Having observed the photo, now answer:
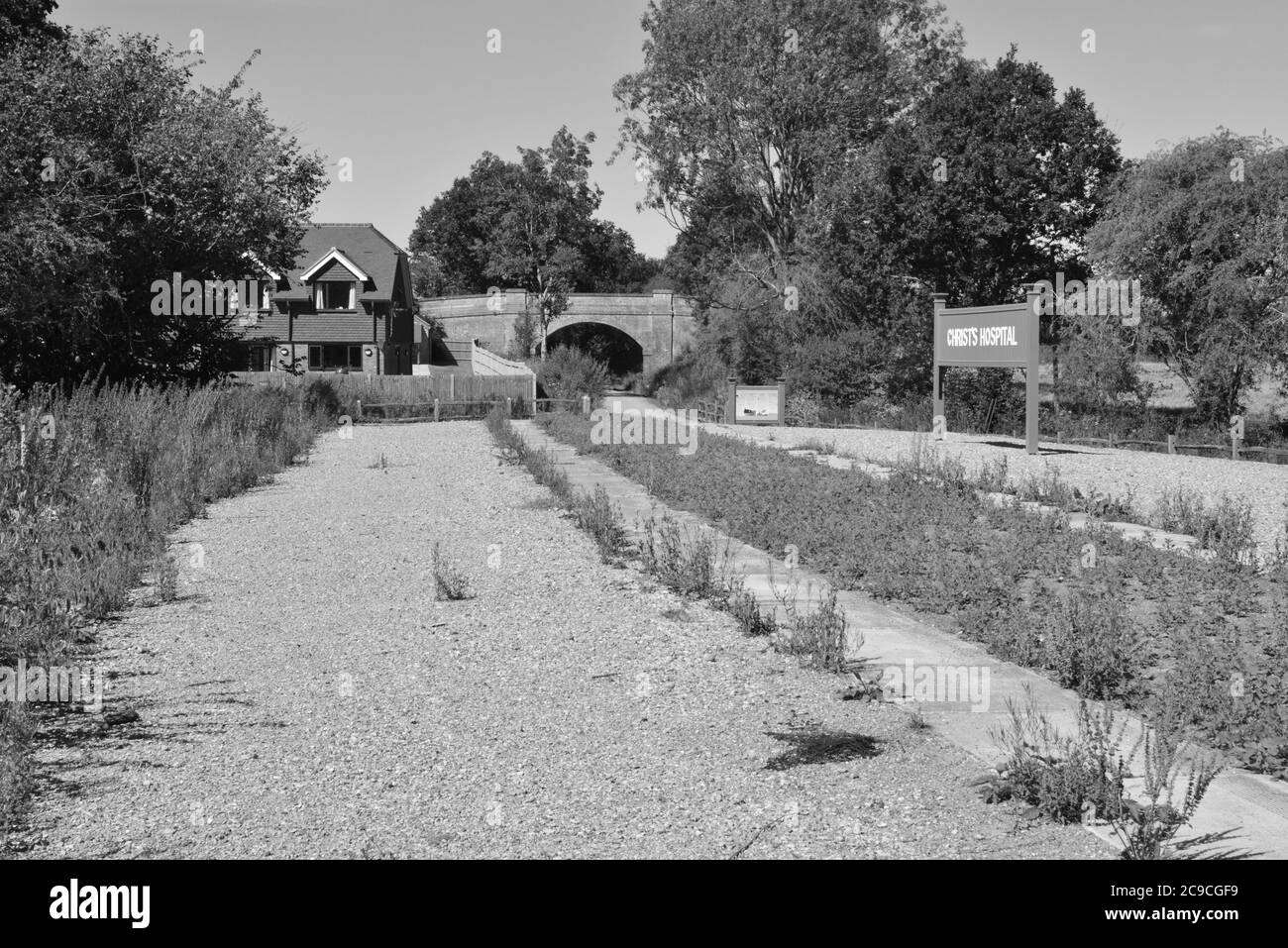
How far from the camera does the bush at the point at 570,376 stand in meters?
48.4

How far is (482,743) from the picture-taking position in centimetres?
636

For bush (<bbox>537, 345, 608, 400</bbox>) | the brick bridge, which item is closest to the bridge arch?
the brick bridge

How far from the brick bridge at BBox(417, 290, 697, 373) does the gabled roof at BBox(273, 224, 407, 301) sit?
7.25 meters

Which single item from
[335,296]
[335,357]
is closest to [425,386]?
[335,296]

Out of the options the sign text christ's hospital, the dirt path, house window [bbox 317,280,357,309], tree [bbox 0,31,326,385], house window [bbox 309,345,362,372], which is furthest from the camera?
house window [bbox 309,345,362,372]

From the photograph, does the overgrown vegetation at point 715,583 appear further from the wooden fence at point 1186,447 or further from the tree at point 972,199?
the tree at point 972,199

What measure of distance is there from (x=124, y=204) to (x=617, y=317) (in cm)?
4291

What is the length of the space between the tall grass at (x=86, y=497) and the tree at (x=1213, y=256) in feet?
73.8

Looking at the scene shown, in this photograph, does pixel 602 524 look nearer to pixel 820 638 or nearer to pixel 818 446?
pixel 820 638

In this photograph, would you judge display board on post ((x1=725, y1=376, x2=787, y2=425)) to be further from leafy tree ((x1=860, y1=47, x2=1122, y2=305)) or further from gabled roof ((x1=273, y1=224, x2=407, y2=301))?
gabled roof ((x1=273, y1=224, x2=407, y2=301))

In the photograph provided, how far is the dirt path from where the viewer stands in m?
5.03

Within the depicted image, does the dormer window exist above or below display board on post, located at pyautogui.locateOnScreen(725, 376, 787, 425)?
above

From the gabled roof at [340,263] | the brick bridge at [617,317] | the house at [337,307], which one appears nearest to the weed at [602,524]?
the house at [337,307]

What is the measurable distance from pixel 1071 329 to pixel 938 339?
879cm
